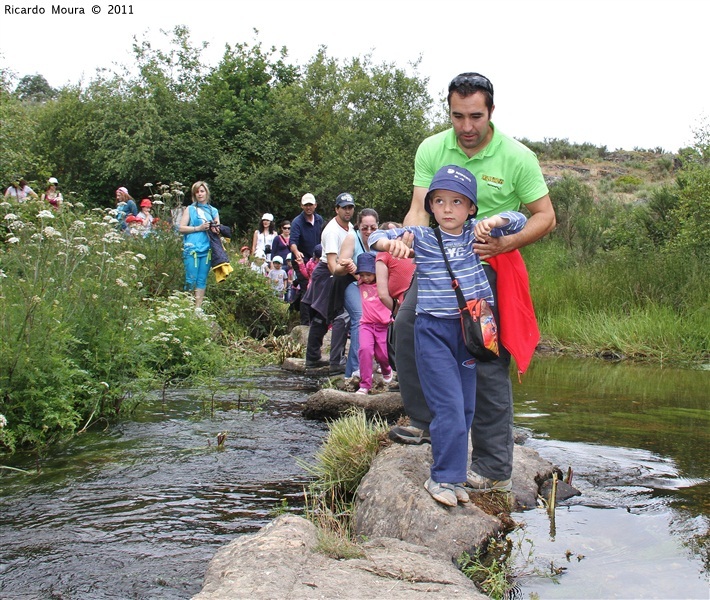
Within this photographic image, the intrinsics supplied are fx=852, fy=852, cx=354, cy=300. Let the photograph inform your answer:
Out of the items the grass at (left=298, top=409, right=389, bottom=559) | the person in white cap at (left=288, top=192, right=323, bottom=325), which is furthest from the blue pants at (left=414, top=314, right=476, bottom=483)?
the person in white cap at (left=288, top=192, right=323, bottom=325)

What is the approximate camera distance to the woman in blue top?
12102mm

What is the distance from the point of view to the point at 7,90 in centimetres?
1838

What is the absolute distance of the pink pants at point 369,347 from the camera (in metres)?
8.19

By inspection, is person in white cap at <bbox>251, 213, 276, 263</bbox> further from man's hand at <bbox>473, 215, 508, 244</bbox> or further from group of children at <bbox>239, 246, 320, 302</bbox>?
man's hand at <bbox>473, 215, 508, 244</bbox>

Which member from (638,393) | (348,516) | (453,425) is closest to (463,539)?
(453,425)

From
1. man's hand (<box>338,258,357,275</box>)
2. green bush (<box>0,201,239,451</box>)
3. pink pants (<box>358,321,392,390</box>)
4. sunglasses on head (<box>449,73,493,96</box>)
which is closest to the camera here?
sunglasses on head (<box>449,73,493,96</box>)

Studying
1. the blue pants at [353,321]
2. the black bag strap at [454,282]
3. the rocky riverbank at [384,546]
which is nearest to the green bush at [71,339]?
the blue pants at [353,321]

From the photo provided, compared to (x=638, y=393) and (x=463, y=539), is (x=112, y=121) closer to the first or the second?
(x=638, y=393)

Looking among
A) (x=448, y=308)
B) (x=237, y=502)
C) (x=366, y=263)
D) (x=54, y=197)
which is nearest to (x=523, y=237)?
(x=448, y=308)

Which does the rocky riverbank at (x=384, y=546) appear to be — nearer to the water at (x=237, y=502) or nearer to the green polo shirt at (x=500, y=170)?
the water at (x=237, y=502)

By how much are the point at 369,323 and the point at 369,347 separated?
0.25m

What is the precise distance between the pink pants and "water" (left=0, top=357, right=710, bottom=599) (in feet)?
2.43

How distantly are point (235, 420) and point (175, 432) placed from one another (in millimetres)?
725

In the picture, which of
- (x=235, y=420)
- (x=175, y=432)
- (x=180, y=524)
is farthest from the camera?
(x=235, y=420)
